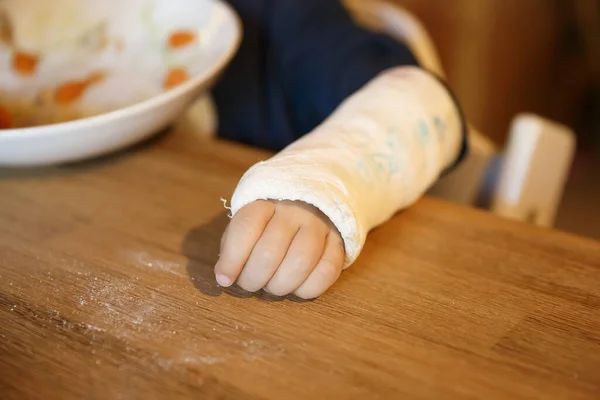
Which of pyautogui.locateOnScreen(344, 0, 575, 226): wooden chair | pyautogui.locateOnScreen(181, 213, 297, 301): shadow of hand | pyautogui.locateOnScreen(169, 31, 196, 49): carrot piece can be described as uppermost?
pyautogui.locateOnScreen(169, 31, 196, 49): carrot piece

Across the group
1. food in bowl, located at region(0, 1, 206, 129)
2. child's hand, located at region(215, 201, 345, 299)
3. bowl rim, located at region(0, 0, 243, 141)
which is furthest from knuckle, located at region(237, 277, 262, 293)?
food in bowl, located at region(0, 1, 206, 129)

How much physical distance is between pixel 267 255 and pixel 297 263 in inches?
→ 0.7

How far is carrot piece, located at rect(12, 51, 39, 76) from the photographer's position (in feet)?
2.04

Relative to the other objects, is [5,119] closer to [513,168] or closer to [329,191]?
[329,191]

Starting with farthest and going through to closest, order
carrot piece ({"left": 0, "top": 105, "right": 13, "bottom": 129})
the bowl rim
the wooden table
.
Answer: carrot piece ({"left": 0, "top": 105, "right": 13, "bottom": 129}) → the bowl rim → the wooden table

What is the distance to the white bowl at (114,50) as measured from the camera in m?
0.57

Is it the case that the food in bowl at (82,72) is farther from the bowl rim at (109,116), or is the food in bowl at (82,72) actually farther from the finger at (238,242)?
the finger at (238,242)

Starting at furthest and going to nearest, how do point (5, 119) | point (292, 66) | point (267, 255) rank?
point (292, 66) → point (5, 119) → point (267, 255)

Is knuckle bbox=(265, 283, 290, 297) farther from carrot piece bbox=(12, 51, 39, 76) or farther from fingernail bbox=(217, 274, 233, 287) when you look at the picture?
carrot piece bbox=(12, 51, 39, 76)

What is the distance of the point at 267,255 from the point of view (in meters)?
0.36

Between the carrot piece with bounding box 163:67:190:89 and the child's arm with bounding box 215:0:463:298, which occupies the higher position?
the child's arm with bounding box 215:0:463:298

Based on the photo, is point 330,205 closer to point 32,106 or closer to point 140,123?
point 140,123

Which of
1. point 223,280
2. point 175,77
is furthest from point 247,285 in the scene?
point 175,77

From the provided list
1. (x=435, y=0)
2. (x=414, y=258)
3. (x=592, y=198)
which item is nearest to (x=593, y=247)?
(x=414, y=258)
